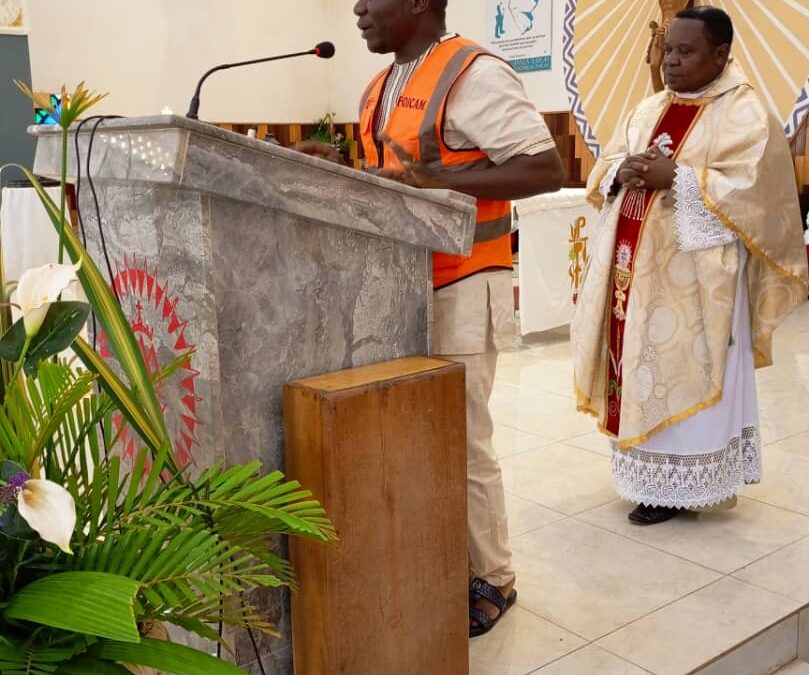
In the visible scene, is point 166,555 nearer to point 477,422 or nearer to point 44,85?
point 477,422

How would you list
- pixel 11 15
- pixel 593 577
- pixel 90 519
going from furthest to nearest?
pixel 11 15 < pixel 593 577 < pixel 90 519

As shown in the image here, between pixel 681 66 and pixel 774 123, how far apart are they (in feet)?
1.01

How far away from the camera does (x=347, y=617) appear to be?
1.54 meters

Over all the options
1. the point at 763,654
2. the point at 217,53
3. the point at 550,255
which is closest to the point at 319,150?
the point at 763,654

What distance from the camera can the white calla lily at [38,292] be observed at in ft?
3.12

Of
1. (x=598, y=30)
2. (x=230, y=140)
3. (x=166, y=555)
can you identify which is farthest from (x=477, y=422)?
(x=598, y=30)

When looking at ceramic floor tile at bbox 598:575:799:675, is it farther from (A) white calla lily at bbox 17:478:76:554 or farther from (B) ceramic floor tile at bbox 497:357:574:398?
(B) ceramic floor tile at bbox 497:357:574:398

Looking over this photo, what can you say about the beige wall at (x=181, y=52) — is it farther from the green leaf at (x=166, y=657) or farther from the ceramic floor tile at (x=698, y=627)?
the green leaf at (x=166, y=657)

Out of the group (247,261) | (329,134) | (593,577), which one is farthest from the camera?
(329,134)

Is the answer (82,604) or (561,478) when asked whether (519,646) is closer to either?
(561,478)

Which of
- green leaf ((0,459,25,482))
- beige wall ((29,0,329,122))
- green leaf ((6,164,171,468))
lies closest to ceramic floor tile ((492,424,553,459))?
green leaf ((6,164,171,468))

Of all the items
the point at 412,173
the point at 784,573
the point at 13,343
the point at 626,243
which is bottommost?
the point at 784,573

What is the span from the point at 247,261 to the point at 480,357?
69 centimetres

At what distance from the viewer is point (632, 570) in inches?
103
